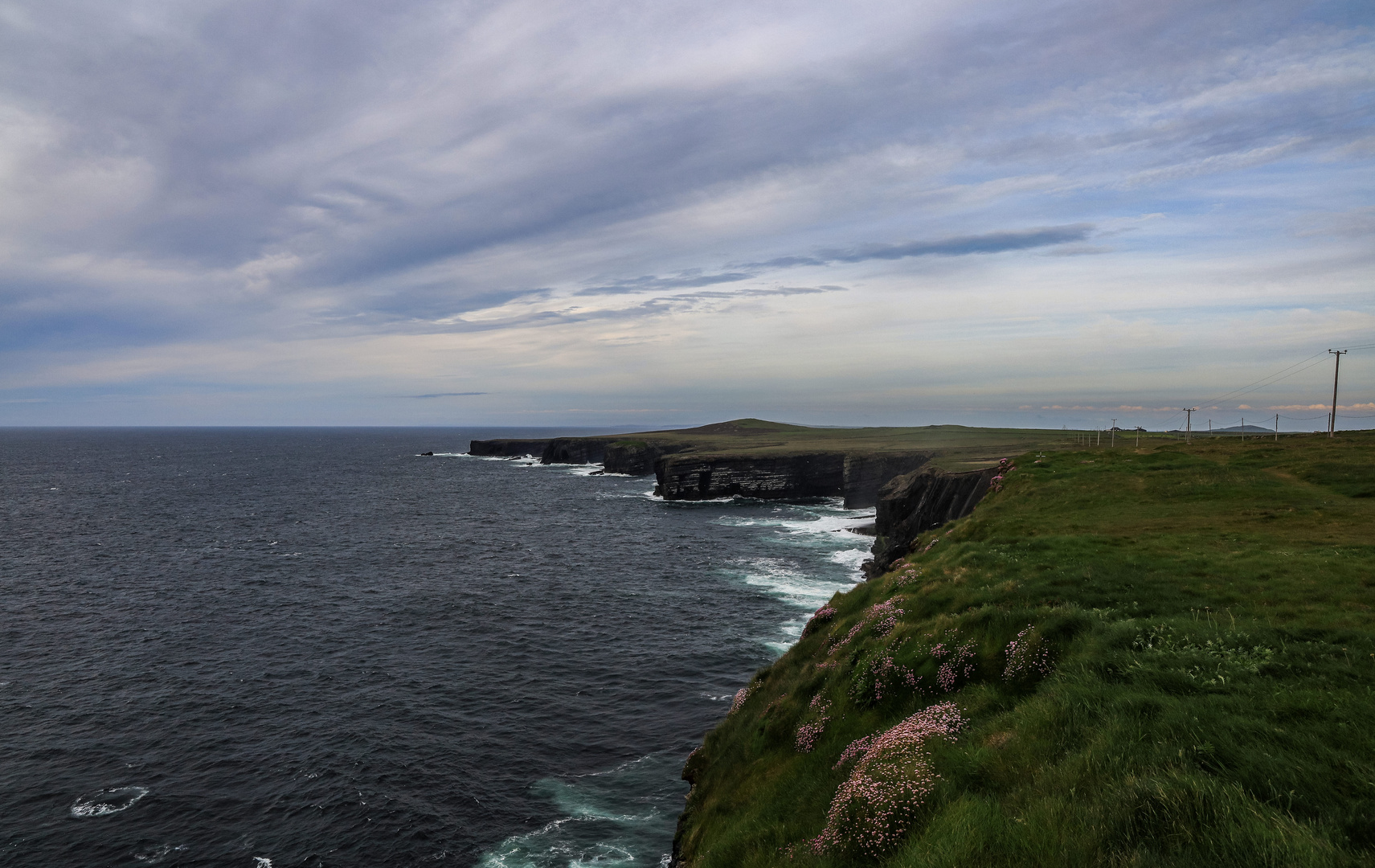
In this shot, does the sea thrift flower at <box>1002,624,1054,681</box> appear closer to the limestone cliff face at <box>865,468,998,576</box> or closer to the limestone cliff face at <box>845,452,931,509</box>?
the limestone cliff face at <box>865,468,998,576</box>

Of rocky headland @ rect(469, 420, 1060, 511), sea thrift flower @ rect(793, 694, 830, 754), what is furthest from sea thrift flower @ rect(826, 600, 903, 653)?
rocky headland @ rect(469, 420, 1060, 511)

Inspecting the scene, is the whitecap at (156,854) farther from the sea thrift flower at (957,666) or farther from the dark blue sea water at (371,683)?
the sea thrift flower at (957,666)

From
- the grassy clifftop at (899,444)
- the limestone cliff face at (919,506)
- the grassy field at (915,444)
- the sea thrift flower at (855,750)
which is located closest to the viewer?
the sea thrift flower at (855,750)

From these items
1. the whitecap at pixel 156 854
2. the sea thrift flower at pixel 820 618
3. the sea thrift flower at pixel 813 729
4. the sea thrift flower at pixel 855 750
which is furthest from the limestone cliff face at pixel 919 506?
the whitecap at pixel 156 854

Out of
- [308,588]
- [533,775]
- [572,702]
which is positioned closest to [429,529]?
[308,588]

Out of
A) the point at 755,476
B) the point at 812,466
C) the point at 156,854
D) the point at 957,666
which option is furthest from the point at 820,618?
the point at 812,466

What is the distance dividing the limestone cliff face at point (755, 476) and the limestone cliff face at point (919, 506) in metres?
48.4

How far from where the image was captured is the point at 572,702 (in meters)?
33.0

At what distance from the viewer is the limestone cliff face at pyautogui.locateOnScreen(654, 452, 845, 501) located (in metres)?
119

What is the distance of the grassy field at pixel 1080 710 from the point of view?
743 centimetres

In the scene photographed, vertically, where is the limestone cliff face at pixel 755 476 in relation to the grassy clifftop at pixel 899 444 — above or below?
below

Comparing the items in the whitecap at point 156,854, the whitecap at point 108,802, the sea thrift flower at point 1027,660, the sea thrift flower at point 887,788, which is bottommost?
the whitecap at point 156,854

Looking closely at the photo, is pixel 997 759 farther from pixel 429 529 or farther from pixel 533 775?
pixel 429 529

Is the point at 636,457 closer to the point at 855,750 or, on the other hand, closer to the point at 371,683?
the point at 371,683
